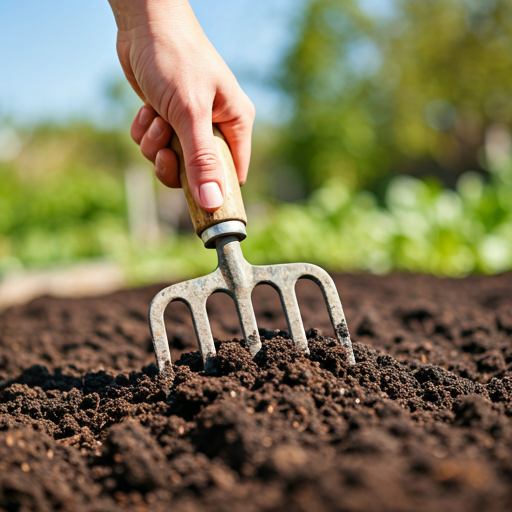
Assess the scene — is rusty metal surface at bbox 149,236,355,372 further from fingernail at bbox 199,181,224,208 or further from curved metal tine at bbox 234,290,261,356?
fingernail at bbox 199,181,224,208

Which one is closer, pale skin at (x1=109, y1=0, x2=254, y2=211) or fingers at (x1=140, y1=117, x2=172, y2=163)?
pale skin at (x1=109, y1=0, x2=254, y2=211)

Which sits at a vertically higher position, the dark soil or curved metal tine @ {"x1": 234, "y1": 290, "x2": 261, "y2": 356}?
curved metal tine @ {"x1": 234, "y1": 290, "x2": 261, "y2": 356}

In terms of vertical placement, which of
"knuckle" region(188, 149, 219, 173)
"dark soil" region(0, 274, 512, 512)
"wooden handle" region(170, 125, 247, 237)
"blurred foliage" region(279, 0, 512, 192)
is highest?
"blurred foliage" region(279, 0, 512, 192)

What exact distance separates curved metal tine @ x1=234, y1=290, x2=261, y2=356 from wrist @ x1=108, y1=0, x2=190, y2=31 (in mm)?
1148

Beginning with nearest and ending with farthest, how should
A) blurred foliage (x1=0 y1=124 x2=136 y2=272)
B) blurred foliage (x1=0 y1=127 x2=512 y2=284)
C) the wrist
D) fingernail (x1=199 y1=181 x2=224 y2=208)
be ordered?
fingernail (x1=199 y1=181 x2=224 y2=208)
the wrist
blurred foliage (x1=0 y1=127 x2=512 y2=284)
blurred foliage (x1=0 y1=124 x2=136 y2=272)

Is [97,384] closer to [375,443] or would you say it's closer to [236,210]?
[236,210]

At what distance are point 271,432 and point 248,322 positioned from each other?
1.80 feet

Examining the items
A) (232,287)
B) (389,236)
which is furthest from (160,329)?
(389,236)

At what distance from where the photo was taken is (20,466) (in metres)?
1.07

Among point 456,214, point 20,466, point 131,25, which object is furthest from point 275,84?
point 20,466

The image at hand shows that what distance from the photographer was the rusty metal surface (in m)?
1.55

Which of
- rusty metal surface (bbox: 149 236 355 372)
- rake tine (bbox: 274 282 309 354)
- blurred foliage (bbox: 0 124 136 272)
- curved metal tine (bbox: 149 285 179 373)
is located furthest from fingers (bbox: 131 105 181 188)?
blurred foliage (bbox: 0 124 136 272)

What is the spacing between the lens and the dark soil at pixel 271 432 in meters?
0.82

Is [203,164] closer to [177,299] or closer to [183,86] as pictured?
[183,86]
